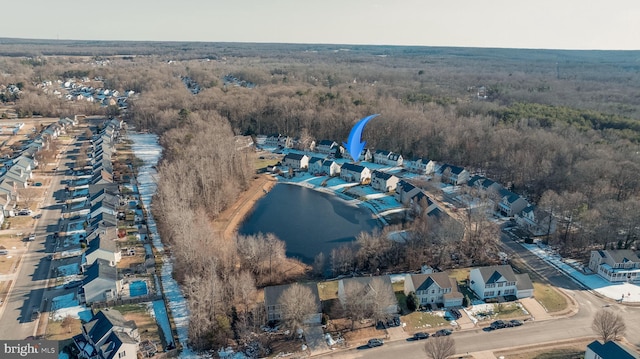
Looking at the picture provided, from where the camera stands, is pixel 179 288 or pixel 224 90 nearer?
pixel 179 288

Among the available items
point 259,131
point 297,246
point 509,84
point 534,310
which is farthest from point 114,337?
point 509,84

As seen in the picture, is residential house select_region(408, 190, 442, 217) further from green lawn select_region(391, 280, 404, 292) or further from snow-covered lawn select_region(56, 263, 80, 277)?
snow-covered lawn select_region(56, 263, 80, 277)

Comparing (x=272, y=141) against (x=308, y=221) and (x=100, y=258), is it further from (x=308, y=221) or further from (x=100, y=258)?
(x=100, y=258)

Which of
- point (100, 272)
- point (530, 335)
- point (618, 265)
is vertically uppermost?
point (100, 272)

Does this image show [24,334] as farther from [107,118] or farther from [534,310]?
[107,118]

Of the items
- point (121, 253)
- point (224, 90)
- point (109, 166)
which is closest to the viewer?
point (121, 253)

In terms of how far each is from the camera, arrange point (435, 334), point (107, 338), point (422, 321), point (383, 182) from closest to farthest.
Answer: point (107, 338) → point (435, 334) → point (422, 321) → point (383, 182)

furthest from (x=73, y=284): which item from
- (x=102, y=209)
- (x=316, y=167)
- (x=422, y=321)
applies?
(x=316, y=167)

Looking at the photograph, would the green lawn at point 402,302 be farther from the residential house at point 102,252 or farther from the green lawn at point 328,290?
the residential house at point 102,252

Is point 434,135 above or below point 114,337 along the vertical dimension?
above
